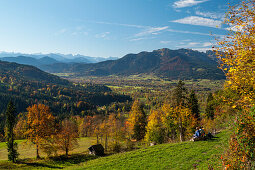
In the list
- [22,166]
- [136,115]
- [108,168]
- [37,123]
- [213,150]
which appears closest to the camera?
[213,150]

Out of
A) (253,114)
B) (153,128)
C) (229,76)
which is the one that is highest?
(229,76)

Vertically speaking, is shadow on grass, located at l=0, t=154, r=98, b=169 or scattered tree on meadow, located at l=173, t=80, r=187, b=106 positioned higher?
scattered tree on meadow, located at l=173, t=80, r=187, b=106

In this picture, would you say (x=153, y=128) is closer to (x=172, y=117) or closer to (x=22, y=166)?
(x=172, y=117)

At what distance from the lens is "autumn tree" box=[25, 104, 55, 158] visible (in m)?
49.9

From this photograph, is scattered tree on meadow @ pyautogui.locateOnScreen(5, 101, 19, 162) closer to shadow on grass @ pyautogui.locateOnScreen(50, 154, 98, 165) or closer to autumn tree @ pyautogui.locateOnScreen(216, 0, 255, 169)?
shadow on grass @ pyautogui.locateOnScreen(50, 154, 98, 165)

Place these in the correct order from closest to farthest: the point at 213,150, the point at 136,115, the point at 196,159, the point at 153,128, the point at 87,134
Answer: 1. the point at 196,159
2. the point at 213,150
3. the point at 153,128
4. the point at 136,115
5. the point at 87,134

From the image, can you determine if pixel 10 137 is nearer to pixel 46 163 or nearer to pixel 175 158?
pixel 46 163

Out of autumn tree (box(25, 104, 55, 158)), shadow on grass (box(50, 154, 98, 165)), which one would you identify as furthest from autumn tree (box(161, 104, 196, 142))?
autumn tree (box(25, 104, 55, 158))

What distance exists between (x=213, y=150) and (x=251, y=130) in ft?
42.1

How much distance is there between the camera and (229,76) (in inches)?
493

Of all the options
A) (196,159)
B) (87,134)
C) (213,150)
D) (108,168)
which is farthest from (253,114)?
(87,134)

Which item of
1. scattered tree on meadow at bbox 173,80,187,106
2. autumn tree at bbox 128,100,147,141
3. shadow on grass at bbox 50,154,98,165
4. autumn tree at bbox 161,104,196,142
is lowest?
shadow on grass at bbox 50,154,98,165

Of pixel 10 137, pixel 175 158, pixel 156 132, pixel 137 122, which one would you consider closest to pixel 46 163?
pixel 10 137

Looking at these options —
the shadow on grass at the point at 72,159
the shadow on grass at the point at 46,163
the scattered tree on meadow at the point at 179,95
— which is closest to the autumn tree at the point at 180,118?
the scattered tree on meadow at the point at 179,95
